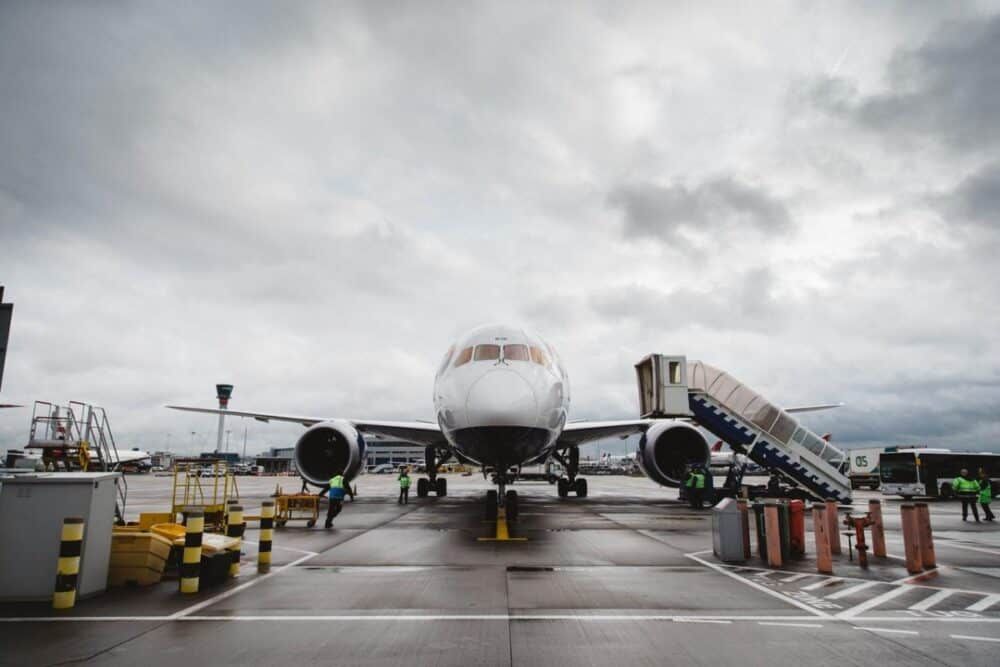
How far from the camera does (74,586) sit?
591 cm

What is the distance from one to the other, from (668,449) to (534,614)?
14638mm

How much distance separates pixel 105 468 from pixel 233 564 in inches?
211

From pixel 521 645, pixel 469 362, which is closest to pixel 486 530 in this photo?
pixel 469 362

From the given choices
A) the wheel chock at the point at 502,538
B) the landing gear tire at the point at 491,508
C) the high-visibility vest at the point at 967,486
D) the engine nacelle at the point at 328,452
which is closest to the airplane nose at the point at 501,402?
the wheel chock at the point at 502,538

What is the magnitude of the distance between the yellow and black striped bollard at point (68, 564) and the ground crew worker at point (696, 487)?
54.2 ft

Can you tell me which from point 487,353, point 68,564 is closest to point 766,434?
point 487,353

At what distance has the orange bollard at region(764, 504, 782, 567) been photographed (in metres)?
8.38

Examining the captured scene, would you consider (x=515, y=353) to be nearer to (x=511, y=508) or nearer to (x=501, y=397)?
(x=501, y=397)

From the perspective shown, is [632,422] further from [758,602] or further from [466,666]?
[466,666]

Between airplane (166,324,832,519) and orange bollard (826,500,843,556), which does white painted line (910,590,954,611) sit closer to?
orange bollard (826,500,843,556)

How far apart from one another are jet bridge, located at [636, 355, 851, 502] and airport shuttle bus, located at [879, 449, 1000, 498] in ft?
42.9

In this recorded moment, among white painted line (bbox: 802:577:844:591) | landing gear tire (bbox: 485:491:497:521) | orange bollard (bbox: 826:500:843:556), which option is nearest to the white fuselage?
landing gear tire (bbox: 485:491:497:521)

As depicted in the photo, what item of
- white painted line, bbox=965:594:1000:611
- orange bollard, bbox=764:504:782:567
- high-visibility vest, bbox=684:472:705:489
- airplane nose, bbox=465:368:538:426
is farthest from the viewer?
high-visibility vest, bbox=684:472:705:489

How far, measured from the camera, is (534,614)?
550 centimetres
